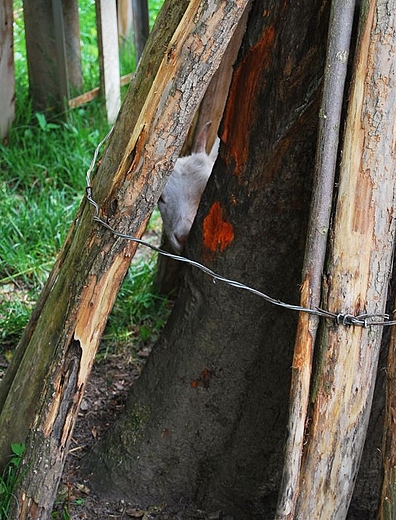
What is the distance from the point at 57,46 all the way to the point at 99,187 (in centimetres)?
266

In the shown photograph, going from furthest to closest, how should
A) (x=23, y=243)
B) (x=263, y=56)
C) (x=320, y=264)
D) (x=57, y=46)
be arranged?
(x=57, y=46) → (x=23, y=243) → (x=263, y=56) → (x=320, y=264)

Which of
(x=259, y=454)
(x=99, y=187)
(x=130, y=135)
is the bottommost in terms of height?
(x=259, y=454)

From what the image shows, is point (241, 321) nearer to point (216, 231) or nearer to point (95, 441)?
point (216, 231)

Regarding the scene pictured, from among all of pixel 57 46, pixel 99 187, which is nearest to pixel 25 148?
pixel 57 46

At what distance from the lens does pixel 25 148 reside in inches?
178

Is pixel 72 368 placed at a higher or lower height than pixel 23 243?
lower

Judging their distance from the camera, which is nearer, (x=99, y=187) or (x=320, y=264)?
(x=320, y=264)

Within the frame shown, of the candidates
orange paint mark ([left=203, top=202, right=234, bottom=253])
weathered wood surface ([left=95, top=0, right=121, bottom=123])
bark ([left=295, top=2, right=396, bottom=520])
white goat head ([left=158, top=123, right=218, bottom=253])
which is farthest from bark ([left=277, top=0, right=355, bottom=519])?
weathered wood surface ([left=95, top=0, right=121, bottom=123])

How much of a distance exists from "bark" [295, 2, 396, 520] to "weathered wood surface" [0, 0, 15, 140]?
10.1 feet

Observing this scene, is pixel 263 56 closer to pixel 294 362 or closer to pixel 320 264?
pixel 320 264

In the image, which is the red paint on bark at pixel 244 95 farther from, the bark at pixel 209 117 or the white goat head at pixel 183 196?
the white goat head at pixel 183 196

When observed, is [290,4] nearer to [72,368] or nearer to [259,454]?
[72,368]

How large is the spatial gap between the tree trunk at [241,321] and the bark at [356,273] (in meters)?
0.19

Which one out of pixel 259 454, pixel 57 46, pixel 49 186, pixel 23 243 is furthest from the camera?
pixel 57 46
